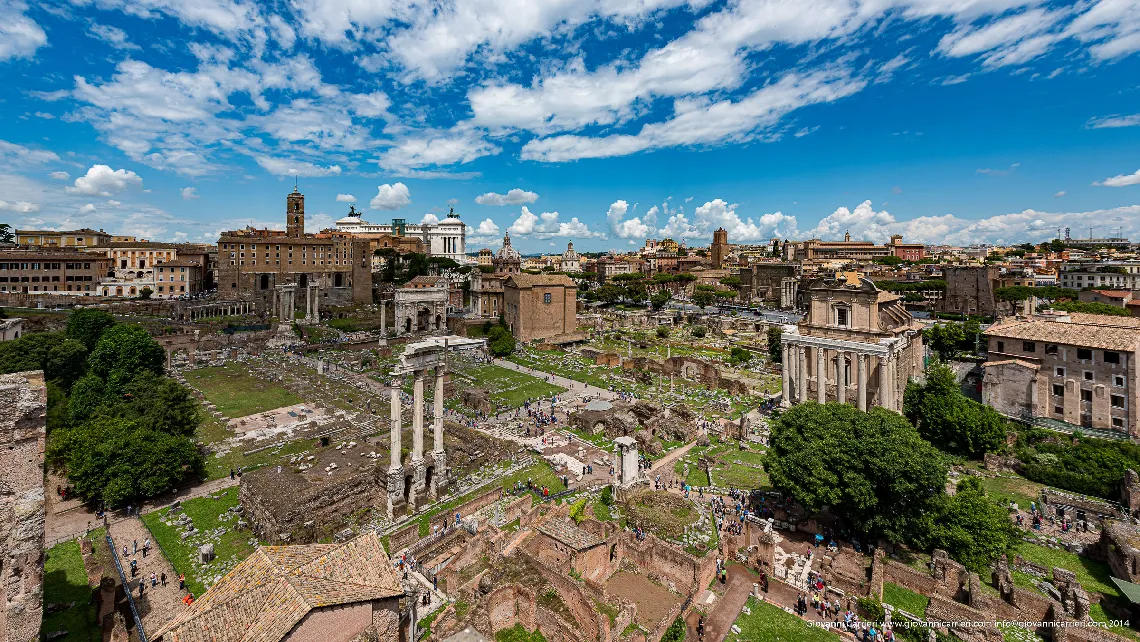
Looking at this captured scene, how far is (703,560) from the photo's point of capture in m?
16.4

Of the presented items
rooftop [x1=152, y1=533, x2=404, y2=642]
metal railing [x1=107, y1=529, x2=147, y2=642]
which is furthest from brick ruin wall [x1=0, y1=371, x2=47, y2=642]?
metal railing [x1=107, y1=529, x2=147, y2=642]

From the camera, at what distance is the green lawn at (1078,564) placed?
1661 cm

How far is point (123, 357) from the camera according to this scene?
3331cm

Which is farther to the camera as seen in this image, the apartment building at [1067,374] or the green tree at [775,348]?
the green tree at [775,348]

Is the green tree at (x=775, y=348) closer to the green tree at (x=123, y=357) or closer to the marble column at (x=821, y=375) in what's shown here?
the marble column at (x=821, y=375)

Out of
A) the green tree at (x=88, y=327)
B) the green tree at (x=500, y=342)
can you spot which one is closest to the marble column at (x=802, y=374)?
the green tree at (x=500, y=342)

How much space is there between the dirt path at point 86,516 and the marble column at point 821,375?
111ft

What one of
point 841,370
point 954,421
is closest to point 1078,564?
point 954,421

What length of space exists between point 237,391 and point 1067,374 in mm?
55231

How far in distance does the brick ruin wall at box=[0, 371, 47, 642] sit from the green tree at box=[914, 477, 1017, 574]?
22838 mm

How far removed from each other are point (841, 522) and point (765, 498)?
10.9ft

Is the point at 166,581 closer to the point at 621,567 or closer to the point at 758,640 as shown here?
the point at 621,567

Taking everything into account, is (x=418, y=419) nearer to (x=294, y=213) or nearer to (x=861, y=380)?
(x=861, y=380)

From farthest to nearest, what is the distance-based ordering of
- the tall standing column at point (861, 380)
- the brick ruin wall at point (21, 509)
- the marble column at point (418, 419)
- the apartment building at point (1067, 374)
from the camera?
1. the tall standing column at point (861, 380)
2. the apartment building at point (1067, 374)
3. the marble column at point (418, 419)
4. the brick ruin wall at point (21, 509)
